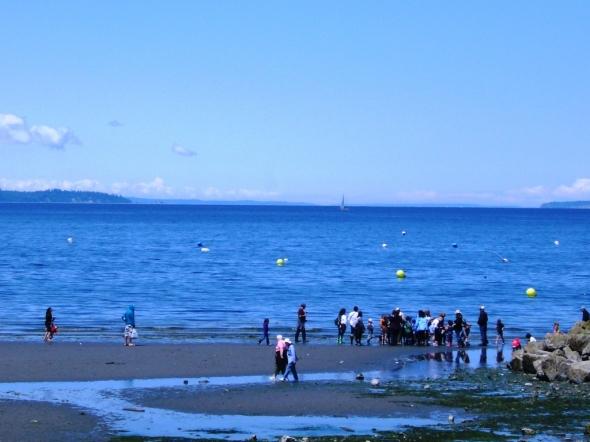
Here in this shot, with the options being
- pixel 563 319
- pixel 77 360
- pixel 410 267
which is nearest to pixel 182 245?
pixel 410 267

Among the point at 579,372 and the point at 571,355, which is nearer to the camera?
the point at 579,372

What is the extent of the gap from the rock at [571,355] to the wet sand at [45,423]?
15190 millimetres

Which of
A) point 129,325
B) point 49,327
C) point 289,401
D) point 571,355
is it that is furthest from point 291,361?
point 49,327

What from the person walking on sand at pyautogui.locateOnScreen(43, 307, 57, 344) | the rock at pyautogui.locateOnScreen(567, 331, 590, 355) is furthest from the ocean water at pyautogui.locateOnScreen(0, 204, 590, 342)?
the rock at pyautogui.locateOnScreen(567, 331, 590, 355)

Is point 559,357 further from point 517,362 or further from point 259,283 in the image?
point 259,283

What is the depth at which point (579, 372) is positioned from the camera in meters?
29.6

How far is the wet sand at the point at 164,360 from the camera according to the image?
32156 mm

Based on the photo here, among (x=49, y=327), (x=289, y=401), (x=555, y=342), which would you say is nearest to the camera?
(x=289, y=401)

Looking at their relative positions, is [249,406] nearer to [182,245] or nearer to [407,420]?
[407,420]

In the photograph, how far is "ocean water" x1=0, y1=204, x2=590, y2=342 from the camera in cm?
5266

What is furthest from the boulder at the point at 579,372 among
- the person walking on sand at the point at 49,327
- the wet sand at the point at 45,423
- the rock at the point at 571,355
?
the person walking on sand at the point at 49,327

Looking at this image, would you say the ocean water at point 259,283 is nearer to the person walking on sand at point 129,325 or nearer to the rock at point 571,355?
the person walking on sand at point 129,325

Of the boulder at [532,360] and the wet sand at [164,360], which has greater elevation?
the boulder at [532,360]

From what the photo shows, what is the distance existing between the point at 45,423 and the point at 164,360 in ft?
39.5
